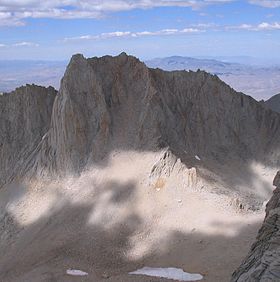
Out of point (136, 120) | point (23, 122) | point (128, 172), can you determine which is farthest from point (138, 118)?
point (23, 122)

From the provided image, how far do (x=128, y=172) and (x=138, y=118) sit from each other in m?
6.80

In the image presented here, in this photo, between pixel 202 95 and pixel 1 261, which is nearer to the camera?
pixel 1 261

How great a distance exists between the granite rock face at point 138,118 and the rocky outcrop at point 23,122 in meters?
3.46

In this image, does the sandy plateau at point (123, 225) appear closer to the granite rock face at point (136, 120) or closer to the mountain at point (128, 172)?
the mountain at point (128, 172)

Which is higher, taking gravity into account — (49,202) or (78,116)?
(78,116)

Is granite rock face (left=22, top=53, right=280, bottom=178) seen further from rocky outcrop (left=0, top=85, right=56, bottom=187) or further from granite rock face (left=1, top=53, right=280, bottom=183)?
rocky outcrop (left=0, top=85, right=56, bottom=187)

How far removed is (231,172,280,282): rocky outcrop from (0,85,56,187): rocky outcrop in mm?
39056

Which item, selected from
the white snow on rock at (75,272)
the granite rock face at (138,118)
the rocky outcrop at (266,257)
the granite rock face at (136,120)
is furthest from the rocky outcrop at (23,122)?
the rocky outcrop at (266,257)

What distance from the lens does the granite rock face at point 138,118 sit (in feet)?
153

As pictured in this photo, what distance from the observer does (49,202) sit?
43906 mm

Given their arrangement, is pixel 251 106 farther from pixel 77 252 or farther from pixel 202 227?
pixel 77 252

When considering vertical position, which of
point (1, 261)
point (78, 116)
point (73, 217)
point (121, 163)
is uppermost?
point (78, 116)

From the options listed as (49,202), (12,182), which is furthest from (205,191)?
(12,182)

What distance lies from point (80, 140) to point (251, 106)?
72.5ft
